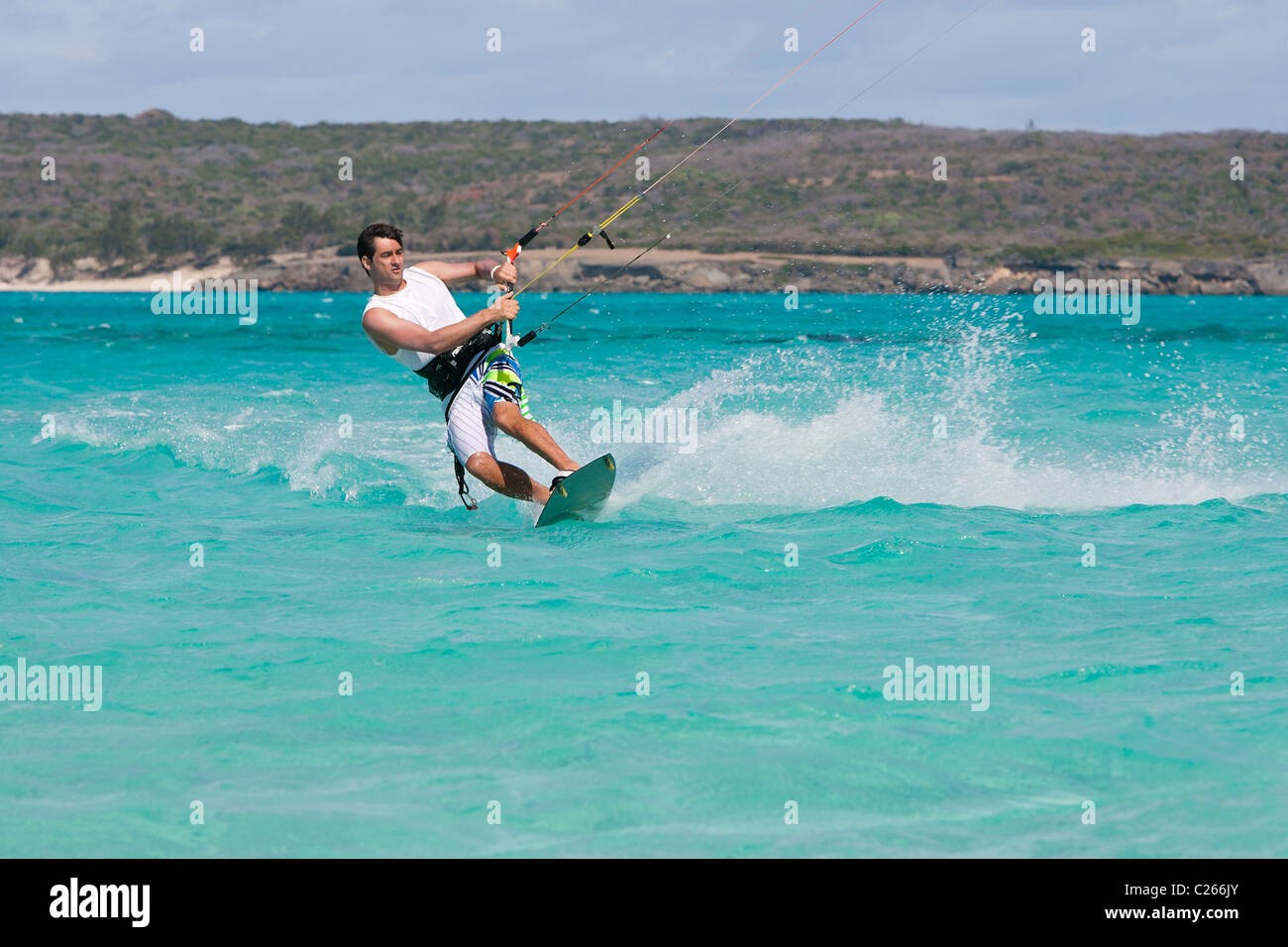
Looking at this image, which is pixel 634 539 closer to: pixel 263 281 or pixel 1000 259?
pixel 1000 259

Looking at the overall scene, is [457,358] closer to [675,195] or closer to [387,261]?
[387,261]

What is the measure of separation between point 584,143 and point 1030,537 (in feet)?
327

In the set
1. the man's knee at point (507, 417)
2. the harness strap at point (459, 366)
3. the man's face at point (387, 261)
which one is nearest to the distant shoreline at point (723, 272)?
the harness strap at point (459, 366)

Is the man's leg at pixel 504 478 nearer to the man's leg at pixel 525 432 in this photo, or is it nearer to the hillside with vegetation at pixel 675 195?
the man's leg at pixel 525 432

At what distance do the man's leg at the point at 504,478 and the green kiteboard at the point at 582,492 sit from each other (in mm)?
87

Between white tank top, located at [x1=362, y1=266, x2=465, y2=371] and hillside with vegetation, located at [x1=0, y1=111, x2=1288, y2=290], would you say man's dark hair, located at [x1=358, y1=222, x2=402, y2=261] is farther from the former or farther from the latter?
hillside with vegetation, located at [x1=0, y1=111, x2=1288, y2=290]

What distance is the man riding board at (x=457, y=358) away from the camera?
7.21 m

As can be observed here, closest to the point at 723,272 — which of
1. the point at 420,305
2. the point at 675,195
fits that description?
the point at 675,195

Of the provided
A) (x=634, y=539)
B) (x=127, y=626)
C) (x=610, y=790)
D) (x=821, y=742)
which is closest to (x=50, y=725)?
(x=127, y=626)

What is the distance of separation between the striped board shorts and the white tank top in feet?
0.96

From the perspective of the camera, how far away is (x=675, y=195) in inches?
3428

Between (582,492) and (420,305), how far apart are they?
1.42 m

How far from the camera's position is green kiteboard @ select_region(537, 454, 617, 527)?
7.46 m

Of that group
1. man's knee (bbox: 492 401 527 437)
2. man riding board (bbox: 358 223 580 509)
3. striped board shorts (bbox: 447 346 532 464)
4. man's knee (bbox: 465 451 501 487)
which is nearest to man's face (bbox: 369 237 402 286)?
man riding board (bbox: 358 223 580 509)
